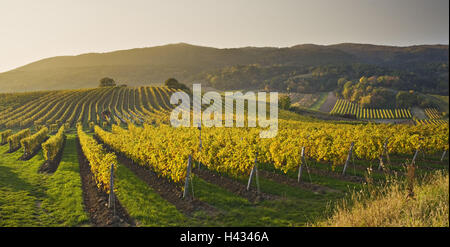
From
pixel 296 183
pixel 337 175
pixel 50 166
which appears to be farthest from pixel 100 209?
pixel 337 175

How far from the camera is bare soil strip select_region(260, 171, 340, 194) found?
10664mm

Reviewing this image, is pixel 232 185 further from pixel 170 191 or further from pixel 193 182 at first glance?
pixel 170 191

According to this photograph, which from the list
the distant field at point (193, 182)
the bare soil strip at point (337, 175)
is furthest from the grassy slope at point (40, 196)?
the bare soil strip at point (337, 175)

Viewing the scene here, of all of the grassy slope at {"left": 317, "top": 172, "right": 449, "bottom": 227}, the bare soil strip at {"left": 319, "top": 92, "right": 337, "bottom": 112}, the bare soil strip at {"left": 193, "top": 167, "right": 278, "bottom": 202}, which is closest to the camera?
the grassy slope at {"left": 317, "top": 172, "right": 449, "bottom": 227}

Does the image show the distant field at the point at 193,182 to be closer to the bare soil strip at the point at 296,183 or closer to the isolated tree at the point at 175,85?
the bare soil strip at the point at 296,183

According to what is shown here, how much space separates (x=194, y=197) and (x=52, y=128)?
114ft

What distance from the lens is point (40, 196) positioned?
393 inches

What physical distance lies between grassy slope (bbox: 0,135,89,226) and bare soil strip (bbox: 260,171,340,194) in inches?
337

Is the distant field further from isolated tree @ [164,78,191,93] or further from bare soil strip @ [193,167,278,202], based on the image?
isolated tree @ [164,78,191,93]

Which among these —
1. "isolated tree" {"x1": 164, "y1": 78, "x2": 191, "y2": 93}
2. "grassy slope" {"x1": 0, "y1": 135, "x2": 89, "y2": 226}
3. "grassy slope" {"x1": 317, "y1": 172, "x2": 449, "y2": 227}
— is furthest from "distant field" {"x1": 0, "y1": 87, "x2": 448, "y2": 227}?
"isolated tree" {"x1": 164, "y1": 78, "x2": 191, "y2": 93}

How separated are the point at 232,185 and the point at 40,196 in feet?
26.8

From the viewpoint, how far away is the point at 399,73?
12556 cm
